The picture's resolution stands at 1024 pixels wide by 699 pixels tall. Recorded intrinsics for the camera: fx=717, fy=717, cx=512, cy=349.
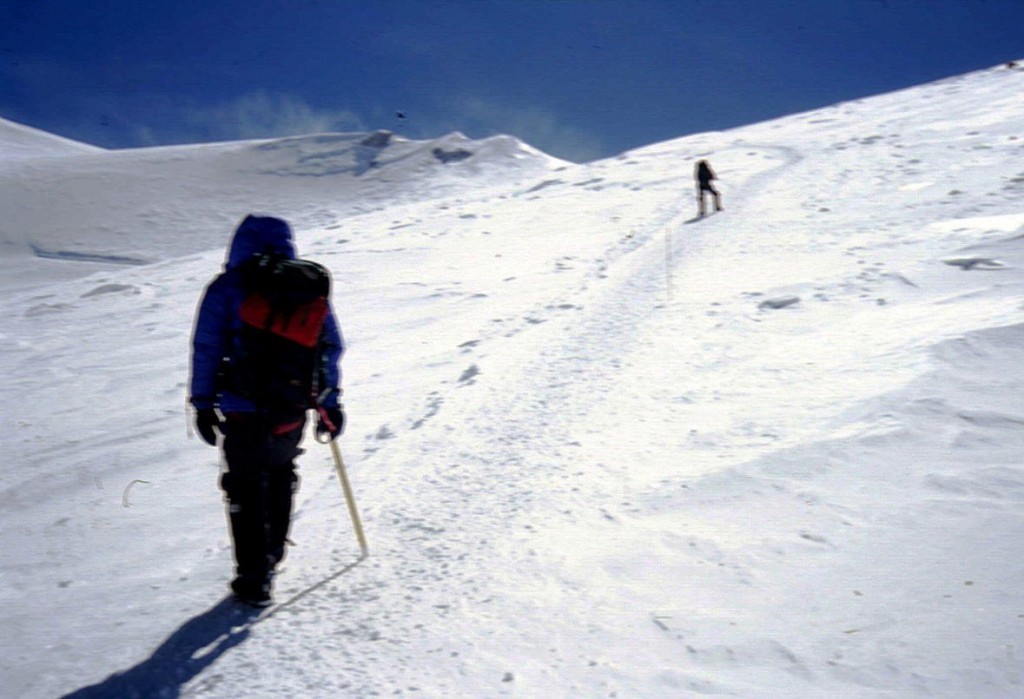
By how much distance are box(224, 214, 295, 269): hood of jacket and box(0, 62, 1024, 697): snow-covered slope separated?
173 cm

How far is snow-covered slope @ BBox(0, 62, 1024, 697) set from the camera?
3.00 meters

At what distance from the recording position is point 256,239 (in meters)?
3.49

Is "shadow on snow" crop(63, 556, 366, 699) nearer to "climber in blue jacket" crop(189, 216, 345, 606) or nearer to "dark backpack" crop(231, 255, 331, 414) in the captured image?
"climber in blue jacket" crop(189, 216, 345, 606)

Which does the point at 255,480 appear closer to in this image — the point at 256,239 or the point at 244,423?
the point at 244,423

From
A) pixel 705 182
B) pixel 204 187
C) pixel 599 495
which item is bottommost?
pixel 599 495

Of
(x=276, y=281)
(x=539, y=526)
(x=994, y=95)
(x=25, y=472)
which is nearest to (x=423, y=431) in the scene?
(x=539, y=526)

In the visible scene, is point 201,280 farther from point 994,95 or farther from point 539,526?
point 994,95

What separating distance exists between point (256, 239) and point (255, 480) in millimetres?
1173

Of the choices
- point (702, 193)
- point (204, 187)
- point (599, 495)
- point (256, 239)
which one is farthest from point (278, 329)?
point (204, 187)

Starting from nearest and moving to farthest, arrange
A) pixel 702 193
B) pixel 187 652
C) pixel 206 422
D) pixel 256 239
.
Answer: pixel 187 652
pixel 206 422
pixel 256 239
pixel 702 193

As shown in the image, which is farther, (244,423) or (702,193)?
(702,193)

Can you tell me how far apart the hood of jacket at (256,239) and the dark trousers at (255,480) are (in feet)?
2.52

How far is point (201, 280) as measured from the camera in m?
16.4

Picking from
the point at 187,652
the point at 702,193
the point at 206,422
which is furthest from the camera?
the point at 702,193
